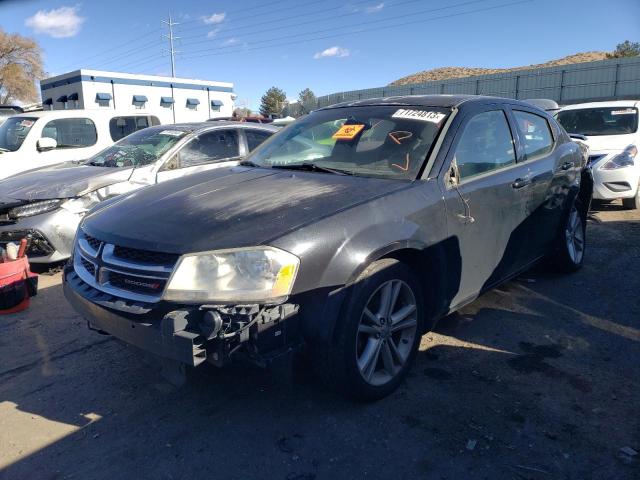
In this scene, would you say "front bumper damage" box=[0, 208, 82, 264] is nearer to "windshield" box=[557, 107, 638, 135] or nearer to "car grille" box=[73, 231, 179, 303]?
"car grille" box=[73, 231, 179, 303]

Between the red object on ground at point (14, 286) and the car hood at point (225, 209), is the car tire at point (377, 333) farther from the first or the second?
the red object on ground at point (14, 286)

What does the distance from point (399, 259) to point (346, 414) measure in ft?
2.99

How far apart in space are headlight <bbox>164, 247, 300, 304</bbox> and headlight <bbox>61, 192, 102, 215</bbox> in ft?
11.6

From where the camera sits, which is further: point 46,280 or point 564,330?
point 46,280

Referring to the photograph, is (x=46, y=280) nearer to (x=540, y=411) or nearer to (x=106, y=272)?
(x=106, y=272)

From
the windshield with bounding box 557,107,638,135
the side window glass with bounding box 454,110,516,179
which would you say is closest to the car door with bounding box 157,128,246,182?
the side window glass with bounding box 454,110,516,179

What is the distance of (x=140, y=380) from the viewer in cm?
315

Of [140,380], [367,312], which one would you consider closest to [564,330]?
[367,312]

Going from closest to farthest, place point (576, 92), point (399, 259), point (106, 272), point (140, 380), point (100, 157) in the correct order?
1. point (106, 272)
2. point (399, 259)
3. point (140, 380)
4. point (100, 157)
5. point (576, 92)

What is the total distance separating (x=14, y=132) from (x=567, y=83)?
28.6m

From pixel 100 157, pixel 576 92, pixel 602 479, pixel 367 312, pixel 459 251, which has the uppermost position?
pixel 576 92

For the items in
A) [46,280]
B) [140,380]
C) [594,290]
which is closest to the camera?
[140,380]

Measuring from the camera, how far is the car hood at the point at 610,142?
790 cm

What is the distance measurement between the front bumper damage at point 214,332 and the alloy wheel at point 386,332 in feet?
1.56
